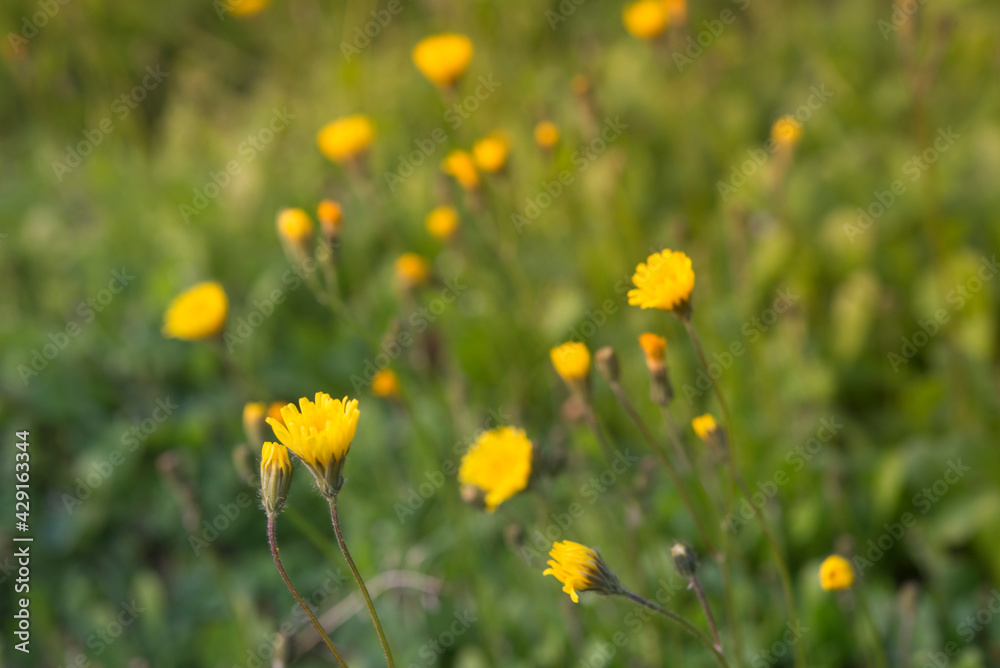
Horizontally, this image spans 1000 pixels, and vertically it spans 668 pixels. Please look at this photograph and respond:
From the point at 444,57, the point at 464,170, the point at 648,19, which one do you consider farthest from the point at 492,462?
the point at 648,19

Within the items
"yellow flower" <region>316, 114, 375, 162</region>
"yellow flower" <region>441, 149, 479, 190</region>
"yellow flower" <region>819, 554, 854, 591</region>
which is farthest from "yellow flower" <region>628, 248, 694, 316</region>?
"yellow flower" <region>316, 114, 375, 162</region>

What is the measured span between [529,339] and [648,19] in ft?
3.67

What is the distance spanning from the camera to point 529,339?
2.96 meters

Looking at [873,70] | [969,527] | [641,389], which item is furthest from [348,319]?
[873,70]

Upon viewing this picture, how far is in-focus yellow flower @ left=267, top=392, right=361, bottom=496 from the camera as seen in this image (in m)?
1.09

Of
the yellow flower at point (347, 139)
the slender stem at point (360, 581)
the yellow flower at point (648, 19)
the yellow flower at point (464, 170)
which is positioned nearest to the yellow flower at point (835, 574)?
the slender stem at point (360, 581)

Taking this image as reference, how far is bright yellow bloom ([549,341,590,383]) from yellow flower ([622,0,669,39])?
64.2 inches

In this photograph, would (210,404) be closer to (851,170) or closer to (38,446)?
(38,446)

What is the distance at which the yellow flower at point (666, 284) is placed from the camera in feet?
4.35

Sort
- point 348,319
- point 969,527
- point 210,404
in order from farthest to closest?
point 210,404
point 969,527
point 348,319

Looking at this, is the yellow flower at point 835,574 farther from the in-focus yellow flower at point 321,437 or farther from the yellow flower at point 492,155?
the yellow flower at point 492,155

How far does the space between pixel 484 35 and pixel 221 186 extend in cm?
138

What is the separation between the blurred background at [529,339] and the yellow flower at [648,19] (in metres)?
0.09

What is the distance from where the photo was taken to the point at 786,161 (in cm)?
239
